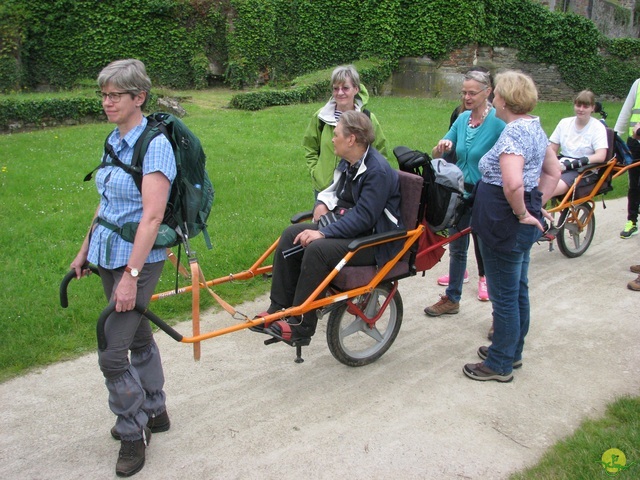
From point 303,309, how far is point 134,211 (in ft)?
4.06

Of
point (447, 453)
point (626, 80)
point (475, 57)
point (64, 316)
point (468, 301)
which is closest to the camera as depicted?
point (447, 453)

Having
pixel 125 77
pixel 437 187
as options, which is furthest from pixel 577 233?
pixel 125 77

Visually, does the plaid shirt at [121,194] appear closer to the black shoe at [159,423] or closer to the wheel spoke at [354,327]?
the black shoe at [159,423]

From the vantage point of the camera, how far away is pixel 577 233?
680 cm

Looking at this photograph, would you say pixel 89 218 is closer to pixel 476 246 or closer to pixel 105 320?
pixel 476 246

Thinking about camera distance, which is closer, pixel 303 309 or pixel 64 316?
pixel 303 309

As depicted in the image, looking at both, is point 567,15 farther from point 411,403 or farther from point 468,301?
point 411,403

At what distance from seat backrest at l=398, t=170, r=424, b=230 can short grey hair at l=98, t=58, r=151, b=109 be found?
1.88 metres

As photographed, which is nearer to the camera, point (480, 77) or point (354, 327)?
point (354, 327)

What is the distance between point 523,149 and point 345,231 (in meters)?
1.22

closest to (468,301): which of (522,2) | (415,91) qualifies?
(415,91)

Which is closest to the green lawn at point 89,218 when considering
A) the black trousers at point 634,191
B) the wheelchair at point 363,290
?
the wheelchair at point 363,290

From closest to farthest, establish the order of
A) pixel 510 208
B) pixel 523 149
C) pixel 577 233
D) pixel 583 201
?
pixel 523 149
pixel 510 208
pixel 583 201
pixel 577 233

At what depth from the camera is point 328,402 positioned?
12.9 ft
